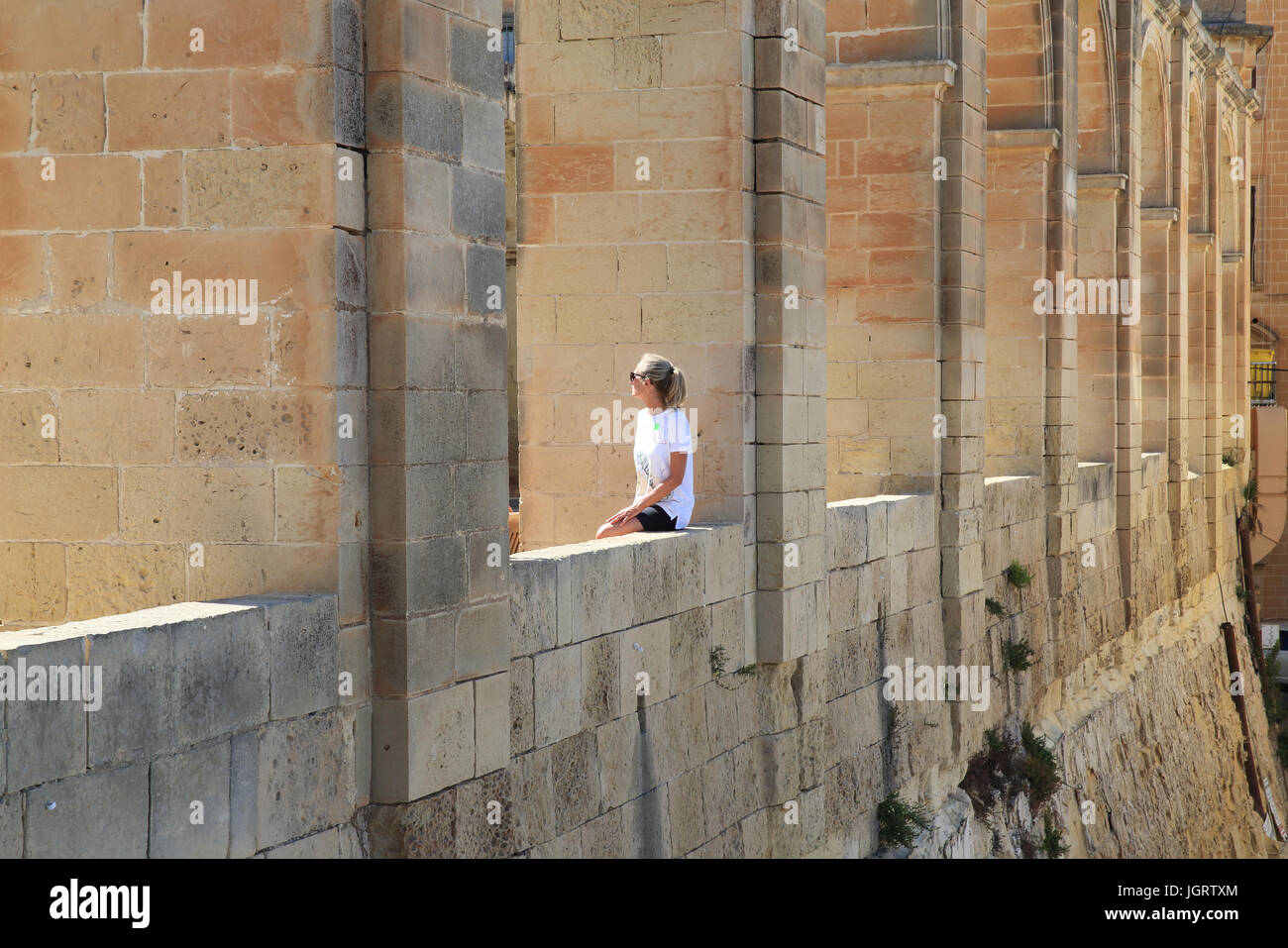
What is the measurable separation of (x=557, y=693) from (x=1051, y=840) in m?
6.42

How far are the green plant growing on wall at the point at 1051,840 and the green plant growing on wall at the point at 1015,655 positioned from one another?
3.15ft

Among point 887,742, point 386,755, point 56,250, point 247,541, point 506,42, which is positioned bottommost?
point 887,742

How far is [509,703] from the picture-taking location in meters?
5.76

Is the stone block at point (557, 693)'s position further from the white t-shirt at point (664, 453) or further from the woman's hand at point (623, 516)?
the white t-shirt at point (664, 453)

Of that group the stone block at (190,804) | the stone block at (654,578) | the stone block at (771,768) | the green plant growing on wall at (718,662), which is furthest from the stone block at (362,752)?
the stone block at (771,768)

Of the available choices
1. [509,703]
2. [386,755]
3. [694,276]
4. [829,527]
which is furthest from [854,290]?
[386,755]

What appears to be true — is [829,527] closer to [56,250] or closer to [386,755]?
[386,755]

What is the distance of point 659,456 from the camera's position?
23.3 ft

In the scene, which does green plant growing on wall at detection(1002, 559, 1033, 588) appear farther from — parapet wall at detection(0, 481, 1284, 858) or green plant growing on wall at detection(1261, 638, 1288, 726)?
green plant growing on wall at detection(1261, 638, 1288, 726)

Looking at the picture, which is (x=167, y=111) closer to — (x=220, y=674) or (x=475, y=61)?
(x=475, y=61)

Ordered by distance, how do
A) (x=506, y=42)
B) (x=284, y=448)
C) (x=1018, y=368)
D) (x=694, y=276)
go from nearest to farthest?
1. (x=284, y=448)
2. (x=694, y=276)
3. (x=1018, y=368)
4. (x=506, y=42)

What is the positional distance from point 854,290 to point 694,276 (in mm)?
2977

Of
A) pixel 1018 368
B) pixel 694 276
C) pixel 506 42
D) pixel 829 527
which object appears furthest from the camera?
pixel 506 42

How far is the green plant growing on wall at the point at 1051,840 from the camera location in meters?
11.6
